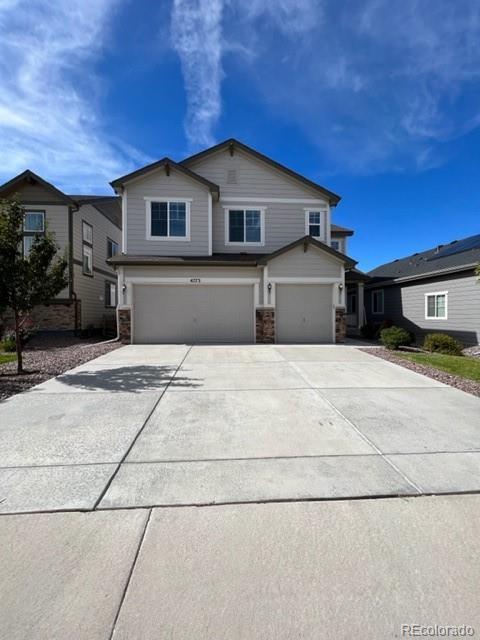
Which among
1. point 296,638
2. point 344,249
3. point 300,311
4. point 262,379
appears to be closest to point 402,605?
point 296,638

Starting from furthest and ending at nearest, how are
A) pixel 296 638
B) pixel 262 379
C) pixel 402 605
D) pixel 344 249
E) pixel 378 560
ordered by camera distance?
pixel 344 249 < pixel 262 379 < pixel 378 560 < pixel 402 605 < pixel 296 638

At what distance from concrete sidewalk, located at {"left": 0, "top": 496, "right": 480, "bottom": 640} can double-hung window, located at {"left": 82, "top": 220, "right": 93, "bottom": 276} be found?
1787cm

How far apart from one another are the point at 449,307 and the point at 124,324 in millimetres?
13903

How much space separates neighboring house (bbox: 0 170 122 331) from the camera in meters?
16.2

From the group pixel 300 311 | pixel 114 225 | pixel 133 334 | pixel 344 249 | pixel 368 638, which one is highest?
pixel 114 225

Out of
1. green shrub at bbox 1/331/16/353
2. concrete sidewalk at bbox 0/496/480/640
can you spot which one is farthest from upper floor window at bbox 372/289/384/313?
green shrub at bbox 1/331/16/353

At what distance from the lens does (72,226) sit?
1664cm

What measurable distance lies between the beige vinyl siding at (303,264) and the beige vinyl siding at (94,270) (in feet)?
35.7

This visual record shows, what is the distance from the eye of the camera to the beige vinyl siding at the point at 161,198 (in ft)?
45.5

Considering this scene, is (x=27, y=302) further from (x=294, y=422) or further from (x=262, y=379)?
(x=294, y=422)

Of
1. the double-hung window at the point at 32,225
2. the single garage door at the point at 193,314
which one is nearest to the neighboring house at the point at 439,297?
the single garage door at the point at 193,314

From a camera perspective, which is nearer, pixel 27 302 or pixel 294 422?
pixel 294 422

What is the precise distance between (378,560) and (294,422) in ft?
8.03

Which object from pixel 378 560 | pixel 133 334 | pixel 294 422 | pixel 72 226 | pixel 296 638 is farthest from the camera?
pixel 72 226
